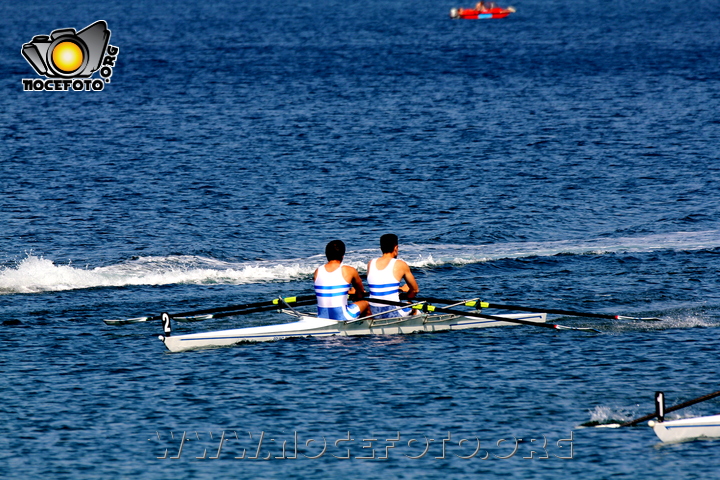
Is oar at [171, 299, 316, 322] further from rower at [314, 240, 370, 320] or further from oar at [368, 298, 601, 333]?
oar at [368, 298, 601, 333]

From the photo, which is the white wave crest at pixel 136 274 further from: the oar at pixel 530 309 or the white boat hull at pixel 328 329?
the oar at pixel 530 309

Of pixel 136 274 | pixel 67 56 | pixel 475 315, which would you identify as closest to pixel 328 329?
pixel 475 315

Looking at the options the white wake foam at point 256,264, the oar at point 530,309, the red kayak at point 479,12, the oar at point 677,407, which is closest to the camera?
the oar at point 677,407

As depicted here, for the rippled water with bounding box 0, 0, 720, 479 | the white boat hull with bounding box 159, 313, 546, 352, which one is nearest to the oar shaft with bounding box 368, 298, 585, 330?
the white boat hull with bounding box 159, 313, 546, 352

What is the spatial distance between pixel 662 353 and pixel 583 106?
40.9 m

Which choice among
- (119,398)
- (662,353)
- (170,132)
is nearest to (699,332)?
(662,353)

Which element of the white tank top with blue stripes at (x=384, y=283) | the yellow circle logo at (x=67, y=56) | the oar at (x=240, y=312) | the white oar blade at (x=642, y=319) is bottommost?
the white oar blade at (x=642, y=319)

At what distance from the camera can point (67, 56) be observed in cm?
4928

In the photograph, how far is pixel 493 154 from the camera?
44.9 m

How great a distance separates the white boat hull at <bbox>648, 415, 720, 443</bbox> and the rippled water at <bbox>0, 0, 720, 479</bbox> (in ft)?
0.62

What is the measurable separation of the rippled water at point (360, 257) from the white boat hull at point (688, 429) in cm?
19

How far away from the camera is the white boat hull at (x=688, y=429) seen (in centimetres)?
1412

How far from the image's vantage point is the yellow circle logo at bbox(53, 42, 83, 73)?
47666mm

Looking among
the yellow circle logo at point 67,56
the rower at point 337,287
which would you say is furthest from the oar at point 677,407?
the yellow circle logo at point 67,56
